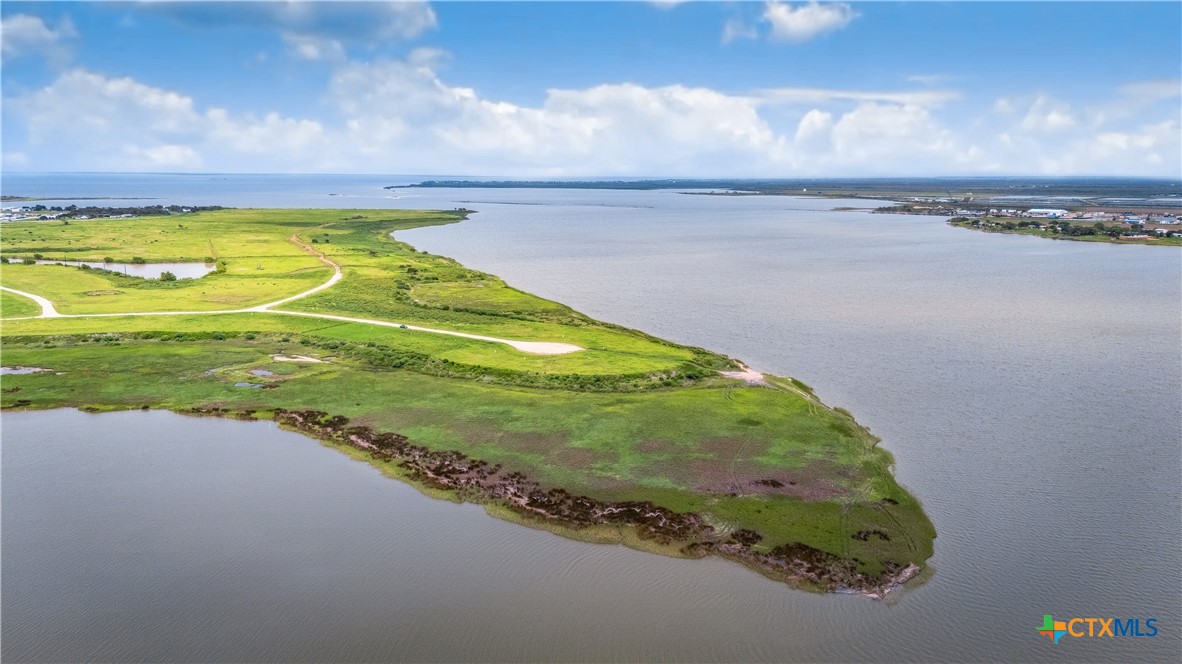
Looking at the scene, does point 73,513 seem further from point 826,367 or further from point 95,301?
point 95,301

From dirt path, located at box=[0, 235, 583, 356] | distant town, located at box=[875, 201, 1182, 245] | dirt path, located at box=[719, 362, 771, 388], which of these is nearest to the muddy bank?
dirt path, located at box=[719, 362, 771, 388]

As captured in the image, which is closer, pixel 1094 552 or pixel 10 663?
pixel 10 663

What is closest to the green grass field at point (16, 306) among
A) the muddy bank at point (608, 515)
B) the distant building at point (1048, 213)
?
the muddy bank at point (608, 515)

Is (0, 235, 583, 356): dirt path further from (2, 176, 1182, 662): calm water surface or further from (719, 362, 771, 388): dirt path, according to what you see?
(2, 176, 1182, 662): calm water surface

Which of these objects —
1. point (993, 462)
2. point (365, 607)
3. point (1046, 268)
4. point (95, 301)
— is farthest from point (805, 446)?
point (1046, 268)

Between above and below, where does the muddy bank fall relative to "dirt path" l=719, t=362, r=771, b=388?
below

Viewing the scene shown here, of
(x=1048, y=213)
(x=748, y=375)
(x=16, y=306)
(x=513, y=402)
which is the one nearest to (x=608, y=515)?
(x=513, y=402)
